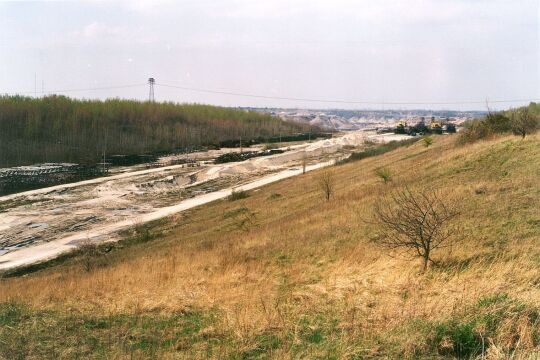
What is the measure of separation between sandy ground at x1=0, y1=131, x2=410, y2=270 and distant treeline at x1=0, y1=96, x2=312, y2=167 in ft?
51.1

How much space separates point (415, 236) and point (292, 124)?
418 feet

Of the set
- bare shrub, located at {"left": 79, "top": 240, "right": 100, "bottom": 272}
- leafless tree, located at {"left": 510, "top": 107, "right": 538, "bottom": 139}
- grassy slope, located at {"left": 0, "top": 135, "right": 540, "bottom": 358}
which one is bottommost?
bare shrub, located at {"left": 79, "top": 240, "right": 100, "bottom": 272}

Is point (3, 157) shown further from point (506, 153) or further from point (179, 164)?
point (506, 153)

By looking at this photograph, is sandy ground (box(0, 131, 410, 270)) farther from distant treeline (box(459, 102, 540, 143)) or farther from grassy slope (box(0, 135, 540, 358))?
distant treeline (box(459, 102, 540, 143))

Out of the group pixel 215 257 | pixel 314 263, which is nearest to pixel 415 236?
pixel 314 263

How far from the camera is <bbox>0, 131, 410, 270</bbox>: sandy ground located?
2967 centimetres

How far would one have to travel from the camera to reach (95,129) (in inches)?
3034

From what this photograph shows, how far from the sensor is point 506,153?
67.9ft

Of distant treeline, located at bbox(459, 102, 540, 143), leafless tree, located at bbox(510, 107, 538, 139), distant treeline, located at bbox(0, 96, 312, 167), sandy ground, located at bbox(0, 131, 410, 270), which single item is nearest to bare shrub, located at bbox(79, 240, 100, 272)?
sandy ground, located at bbox(0, 131, 410, 270)

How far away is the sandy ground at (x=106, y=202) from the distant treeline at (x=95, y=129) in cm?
1559

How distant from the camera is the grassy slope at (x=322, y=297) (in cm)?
605

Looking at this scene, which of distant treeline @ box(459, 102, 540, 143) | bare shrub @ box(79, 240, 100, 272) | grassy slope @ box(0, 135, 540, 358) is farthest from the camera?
distant treeline @ box(459, 102, 540, 143)

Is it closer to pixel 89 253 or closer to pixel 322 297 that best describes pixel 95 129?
pixel 89 253

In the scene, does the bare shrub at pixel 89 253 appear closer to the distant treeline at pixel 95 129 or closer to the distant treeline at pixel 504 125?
the distant treeline at pixel 504 125
